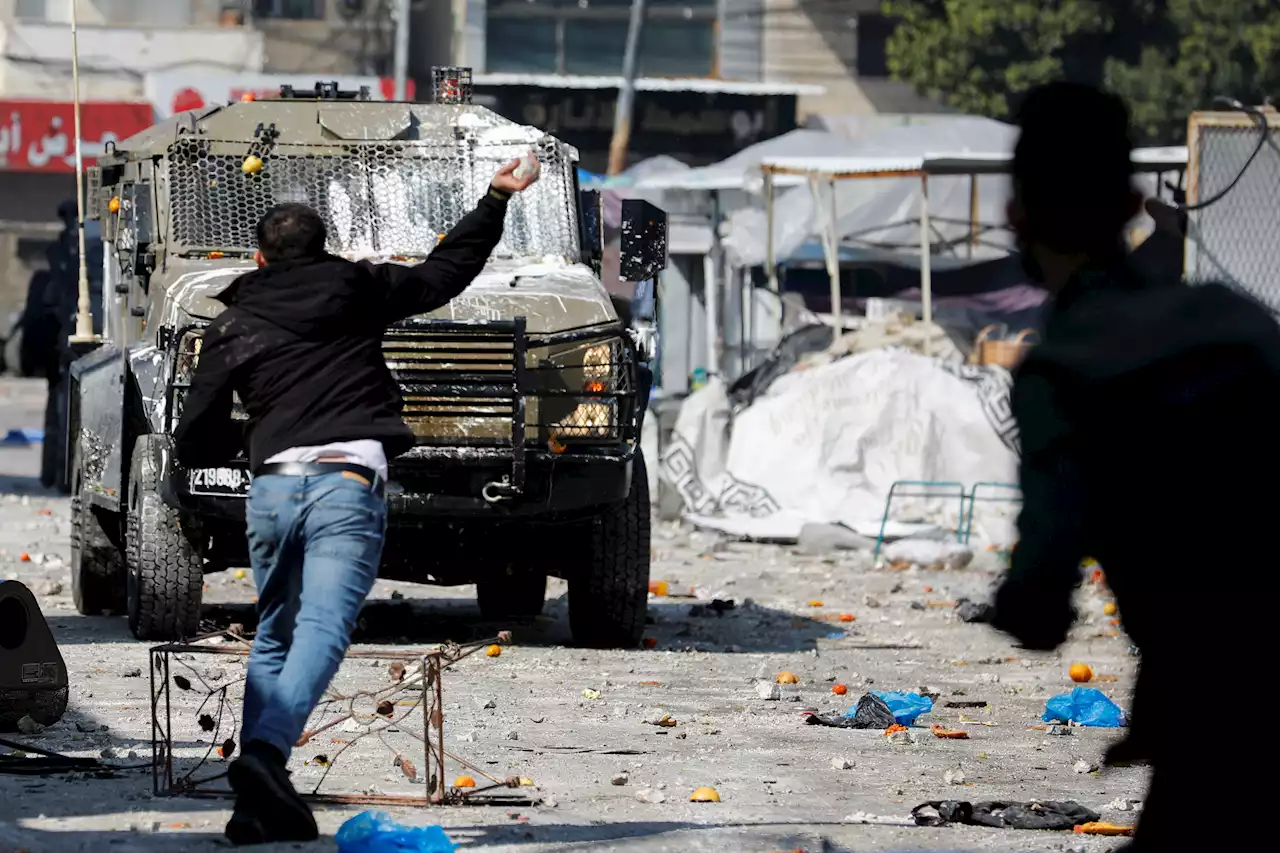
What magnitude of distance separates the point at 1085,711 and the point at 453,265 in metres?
3.64

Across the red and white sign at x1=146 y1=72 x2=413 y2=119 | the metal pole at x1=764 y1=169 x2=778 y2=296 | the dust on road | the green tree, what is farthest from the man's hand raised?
the red and white sign at x1=146 y1=72 x2=413 y2=119

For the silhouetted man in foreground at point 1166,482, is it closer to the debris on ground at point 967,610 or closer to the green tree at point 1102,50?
the debris on ground at point 967,610

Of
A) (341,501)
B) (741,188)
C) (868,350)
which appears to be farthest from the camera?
(741,188)

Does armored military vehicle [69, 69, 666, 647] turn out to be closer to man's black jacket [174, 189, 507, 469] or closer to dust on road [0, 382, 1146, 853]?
dust on road [0, 382, 1146, 853]

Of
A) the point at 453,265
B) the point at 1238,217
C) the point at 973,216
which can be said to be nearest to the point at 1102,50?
the point at 973,216

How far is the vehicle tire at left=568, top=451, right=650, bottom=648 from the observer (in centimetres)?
1029

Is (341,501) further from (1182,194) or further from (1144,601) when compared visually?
(1182,194)

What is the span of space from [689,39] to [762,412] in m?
22.9

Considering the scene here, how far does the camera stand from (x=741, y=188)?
965 inches

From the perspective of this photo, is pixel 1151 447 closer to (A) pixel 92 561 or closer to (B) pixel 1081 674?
(B) pixel 1081 674

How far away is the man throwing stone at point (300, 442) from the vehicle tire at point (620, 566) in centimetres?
422

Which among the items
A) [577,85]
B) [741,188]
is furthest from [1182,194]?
[577,85]

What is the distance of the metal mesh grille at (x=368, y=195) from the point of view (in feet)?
34.8

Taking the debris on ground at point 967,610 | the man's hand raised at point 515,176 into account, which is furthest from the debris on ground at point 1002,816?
the debris on ground at point 967,610
